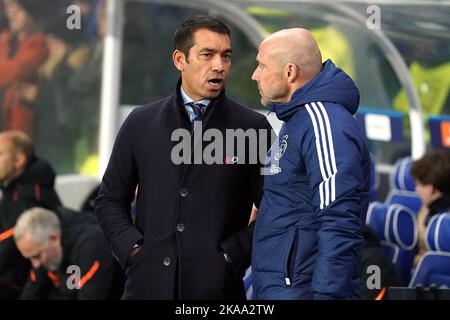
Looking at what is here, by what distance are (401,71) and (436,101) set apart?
387mm

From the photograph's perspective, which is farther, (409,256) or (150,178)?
(409,256)

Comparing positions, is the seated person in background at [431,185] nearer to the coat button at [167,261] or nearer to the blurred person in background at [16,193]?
the blurred person in background at [16,193]

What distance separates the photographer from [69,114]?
47.5 ft

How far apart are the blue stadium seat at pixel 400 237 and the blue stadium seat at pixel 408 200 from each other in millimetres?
Answer: 872

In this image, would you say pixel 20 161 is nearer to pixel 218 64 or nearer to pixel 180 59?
pixel 180 59

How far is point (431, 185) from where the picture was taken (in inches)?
336

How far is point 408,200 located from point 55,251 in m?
2.94

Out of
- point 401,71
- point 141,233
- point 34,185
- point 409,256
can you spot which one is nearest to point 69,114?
point 401,71

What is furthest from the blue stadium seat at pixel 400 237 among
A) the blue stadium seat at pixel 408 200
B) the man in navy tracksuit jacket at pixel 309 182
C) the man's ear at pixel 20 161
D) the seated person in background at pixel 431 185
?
the man in navy tracksuit jacket at pixel 309 182

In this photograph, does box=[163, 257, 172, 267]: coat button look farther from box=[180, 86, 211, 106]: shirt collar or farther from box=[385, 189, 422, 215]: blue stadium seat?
box=[385, 189, 422, 215]: blue stadium seat

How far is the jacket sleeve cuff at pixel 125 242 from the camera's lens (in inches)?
201
